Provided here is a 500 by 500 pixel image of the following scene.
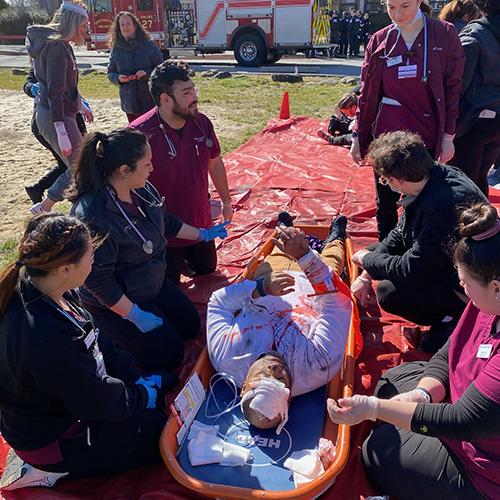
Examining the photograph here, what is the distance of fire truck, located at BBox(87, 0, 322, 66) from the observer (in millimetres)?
16188

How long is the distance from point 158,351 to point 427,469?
5.22ft

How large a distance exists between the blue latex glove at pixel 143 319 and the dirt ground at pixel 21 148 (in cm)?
232

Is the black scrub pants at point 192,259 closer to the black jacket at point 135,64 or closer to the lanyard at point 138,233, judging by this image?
the lanyard at point 138,233

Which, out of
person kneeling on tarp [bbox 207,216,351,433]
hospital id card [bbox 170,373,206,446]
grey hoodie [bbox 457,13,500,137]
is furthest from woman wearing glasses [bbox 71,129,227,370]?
grey hoodie [bbox 457,13,500,137]

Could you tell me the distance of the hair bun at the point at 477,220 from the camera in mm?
1704

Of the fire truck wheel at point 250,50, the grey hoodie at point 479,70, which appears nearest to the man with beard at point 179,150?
the grey hoodie at point 479,70

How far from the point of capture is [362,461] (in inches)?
90.0

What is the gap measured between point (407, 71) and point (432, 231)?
1319 millimetres

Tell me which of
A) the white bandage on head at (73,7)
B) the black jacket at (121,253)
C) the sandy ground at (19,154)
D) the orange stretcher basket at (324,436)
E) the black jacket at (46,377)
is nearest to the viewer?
the black jacket at (46,377)

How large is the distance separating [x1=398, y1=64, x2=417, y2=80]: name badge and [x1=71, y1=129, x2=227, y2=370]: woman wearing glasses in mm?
1809

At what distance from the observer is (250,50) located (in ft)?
56.0

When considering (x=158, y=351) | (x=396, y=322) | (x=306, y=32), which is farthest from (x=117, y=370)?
(x=306, y=32)

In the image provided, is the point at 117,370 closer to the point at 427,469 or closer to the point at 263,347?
the point at 263,347

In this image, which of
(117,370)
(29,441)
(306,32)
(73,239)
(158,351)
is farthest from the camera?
(306,32)
